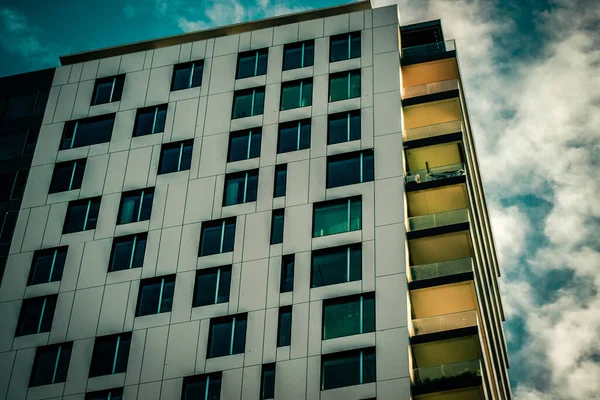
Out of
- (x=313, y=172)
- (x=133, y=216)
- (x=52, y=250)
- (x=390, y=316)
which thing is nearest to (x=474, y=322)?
(x=390, y=316)

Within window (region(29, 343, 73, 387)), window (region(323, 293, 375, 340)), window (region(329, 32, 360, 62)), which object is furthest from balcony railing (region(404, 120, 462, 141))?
window (region(29, 343, 73, 387))

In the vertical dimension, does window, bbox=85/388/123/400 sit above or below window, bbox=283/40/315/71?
below

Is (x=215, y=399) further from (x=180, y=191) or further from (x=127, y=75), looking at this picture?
(x=127, y=75)

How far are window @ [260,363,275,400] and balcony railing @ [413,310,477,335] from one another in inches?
293

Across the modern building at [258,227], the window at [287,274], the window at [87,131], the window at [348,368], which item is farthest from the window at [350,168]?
the window at [87,131]

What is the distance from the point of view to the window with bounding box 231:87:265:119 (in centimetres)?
5775

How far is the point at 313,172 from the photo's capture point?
5331cm

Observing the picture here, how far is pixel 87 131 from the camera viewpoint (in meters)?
60.0

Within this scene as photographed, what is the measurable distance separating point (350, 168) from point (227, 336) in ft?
39.3

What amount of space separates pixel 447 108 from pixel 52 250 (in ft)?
83.3

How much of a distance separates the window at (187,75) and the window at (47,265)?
43.4 ft

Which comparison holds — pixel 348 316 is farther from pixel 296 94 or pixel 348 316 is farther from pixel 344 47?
pixel 344 47

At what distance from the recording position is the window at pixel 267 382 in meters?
45.6

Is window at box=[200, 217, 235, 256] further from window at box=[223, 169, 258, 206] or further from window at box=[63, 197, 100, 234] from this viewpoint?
window at box=[63, 197, 100, 234]
